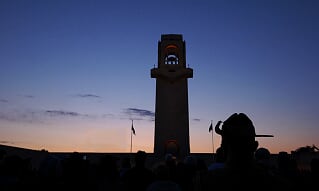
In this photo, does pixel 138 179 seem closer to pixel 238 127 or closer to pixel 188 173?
pixel 188 173

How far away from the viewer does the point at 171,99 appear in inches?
1130

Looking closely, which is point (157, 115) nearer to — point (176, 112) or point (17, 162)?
point (176, 112)

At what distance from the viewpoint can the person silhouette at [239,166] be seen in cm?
216

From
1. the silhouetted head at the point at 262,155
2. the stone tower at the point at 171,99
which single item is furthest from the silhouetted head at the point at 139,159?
the stone tower at the point at 171,99

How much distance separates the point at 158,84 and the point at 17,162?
81.5ft

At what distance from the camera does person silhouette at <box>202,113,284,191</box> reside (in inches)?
85.1

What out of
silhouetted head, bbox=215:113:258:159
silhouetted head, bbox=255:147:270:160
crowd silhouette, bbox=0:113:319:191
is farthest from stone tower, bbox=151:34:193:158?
silhouetted head, bbox=215:113:258:159

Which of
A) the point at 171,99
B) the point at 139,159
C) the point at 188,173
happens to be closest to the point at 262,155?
the point at 188,173

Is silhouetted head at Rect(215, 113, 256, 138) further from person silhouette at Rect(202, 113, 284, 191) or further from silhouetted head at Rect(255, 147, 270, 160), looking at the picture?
silhouetted head at Rect(255, 147, 270, 160)

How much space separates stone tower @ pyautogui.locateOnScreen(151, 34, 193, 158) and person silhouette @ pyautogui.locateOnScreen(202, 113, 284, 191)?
24.7 m

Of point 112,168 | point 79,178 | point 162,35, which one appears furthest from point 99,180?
point 162,35

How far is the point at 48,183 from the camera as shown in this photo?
4.03 metres

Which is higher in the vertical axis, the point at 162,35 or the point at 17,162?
the point at 162,35

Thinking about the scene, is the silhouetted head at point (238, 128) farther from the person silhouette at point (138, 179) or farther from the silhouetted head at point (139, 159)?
Answer: the silhouetted head at point (139, 159)
